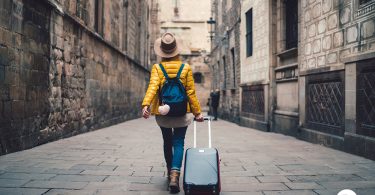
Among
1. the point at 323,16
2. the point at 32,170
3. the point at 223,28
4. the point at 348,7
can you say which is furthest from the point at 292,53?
the point at 223,28

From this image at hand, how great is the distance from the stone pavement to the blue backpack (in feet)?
2.74

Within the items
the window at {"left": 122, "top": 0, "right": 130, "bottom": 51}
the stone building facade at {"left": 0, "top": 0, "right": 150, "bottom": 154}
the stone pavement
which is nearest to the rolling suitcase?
the stone pavement

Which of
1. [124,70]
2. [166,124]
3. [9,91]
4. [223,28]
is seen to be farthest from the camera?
[223,28]

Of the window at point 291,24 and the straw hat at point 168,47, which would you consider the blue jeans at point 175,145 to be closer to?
the straw hat at point 168,47

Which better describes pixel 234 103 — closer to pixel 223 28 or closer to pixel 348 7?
pixel 223 28

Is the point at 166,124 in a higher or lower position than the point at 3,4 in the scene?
lower

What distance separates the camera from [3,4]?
17.9 ft

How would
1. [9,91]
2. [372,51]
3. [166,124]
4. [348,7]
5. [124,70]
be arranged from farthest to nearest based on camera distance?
1. [124,70]
2. [348,7]
3. [9,91]
4. [372,51]
5. [166,124]

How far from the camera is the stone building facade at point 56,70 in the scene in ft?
18.7

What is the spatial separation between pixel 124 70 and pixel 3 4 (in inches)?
385

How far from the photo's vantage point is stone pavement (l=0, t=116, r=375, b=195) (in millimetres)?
3574

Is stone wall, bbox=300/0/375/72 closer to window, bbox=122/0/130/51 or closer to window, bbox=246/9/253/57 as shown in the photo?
window, bbox=246/9/253/57

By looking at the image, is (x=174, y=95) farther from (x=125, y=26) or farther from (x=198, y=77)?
(x=198, y=77)

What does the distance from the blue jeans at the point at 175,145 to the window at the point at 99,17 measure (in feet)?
28.5
